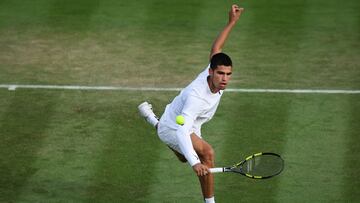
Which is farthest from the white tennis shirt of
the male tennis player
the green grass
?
the green grass

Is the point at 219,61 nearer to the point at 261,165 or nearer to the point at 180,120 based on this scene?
the point at 180,120

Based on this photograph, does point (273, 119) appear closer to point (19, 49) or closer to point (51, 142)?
point (51, 142)

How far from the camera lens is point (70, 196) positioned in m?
13.3

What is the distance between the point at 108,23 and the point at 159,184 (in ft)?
21.1

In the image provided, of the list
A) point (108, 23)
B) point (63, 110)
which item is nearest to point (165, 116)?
point (63, 110)

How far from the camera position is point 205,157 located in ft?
40.7

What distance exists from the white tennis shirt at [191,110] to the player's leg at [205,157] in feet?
0.60

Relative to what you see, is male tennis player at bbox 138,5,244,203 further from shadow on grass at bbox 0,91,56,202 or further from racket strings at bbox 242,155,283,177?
shadow on grass at bbox 0,91,56,202

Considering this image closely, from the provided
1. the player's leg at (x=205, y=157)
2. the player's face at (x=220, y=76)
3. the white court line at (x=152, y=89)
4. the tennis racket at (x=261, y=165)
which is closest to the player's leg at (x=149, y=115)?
the player's leg at (x=205, y=157)

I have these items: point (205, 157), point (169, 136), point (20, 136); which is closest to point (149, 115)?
point (169, 136)

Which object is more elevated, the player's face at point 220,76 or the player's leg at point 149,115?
the player's face at point 220,76

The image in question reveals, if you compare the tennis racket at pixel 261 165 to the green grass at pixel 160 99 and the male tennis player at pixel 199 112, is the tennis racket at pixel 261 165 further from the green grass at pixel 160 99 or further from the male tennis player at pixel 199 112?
the green grass at pixel 160 99

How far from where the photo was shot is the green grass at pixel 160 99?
539 inches

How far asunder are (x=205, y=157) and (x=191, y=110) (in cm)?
71
